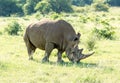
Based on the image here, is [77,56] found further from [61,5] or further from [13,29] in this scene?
[61,5]

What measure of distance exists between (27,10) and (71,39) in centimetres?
7264

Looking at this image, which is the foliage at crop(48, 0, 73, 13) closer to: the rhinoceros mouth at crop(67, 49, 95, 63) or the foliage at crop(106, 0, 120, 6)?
the foliage at crop(106, 0, 120, 6)

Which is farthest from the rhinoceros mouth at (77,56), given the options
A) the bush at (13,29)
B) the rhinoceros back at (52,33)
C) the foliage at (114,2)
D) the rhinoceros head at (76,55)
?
the foliage at (114,2)

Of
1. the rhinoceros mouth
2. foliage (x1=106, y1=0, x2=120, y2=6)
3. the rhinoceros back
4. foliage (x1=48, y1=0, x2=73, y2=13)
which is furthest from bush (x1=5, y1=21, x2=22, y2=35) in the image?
foliage (x1=106, y1=0, x2=120, y2=6)

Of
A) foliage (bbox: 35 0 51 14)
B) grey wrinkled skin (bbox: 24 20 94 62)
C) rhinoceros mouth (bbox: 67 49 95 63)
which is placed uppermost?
grey wrinkled skin (bbox: 24 20 94 62)

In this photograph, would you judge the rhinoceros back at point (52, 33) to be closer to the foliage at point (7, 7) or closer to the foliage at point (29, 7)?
the foliage at point (7, 7)

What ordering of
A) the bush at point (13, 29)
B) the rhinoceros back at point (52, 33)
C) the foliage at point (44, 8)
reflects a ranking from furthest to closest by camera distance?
1. the foliage at point (44, 8)
2. the bush at point (13, 29)
3. the rhinoceros back at point (52, 33)

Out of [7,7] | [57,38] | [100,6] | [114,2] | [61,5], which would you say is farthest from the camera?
[114,2]

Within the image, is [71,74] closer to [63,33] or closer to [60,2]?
[63,33]

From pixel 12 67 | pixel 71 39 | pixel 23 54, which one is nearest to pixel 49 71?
pixel 12 67

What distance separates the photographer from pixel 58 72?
1233 cm

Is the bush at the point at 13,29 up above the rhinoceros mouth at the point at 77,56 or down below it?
below

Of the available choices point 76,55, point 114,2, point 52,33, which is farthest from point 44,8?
point 76,55

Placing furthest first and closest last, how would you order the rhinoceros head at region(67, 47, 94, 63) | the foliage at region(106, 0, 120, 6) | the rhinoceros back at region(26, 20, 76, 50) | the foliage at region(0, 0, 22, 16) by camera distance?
the foliage at region(106, 0, 120, 6) → the foliage at region(0, 0, 22, 16) → the rhinoceros back at region(26, 20, 76, 50) → the rhinoceros head at region(67, 47, 94, 63)
